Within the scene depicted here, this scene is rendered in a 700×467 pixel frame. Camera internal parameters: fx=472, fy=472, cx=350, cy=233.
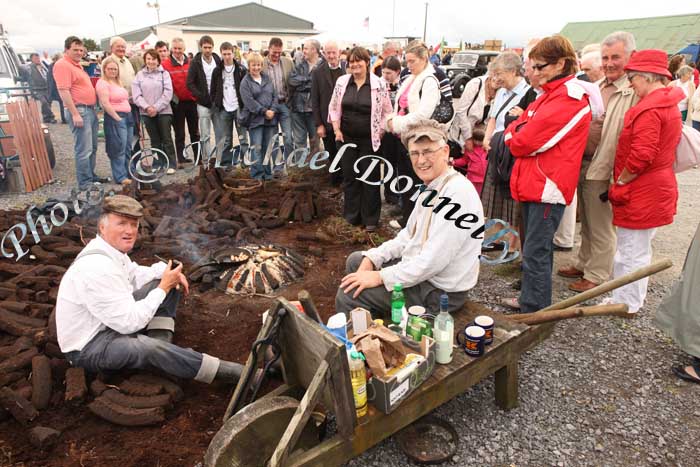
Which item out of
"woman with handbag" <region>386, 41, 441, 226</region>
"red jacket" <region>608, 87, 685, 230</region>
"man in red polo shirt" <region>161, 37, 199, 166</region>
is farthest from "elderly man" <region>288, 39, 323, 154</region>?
"red jacket" <region>608, 87, 685, 230</region>

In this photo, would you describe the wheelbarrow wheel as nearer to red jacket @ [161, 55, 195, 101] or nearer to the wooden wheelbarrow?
the wooden wheelbarrow

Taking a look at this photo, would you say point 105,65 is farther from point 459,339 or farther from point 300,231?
point 459,339

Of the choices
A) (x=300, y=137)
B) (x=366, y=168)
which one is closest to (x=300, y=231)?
(x=366, y=168)

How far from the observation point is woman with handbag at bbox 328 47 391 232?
20.9 feet

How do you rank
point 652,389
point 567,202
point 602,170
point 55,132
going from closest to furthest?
point 652,389 → point 567,202 → point 602,170 → point 55,132

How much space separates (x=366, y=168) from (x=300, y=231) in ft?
4.40

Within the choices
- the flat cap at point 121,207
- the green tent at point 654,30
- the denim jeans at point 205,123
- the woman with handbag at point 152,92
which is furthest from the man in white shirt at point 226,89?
the green tent at point 654,30

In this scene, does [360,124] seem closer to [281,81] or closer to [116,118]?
[281,81]

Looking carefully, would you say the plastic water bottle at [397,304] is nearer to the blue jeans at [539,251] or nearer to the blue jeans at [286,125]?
the blue jeans at [539,251]

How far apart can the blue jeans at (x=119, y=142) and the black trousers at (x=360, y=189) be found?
14.3 ft

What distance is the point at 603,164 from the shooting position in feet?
15.2

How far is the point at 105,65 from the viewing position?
26.7ft

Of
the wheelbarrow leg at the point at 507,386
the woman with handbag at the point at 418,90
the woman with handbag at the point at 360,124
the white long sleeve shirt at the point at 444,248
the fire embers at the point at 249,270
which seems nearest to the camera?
the white long sleeve shirt at the point at 444,248

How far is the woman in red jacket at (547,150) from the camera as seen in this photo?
377 cm
